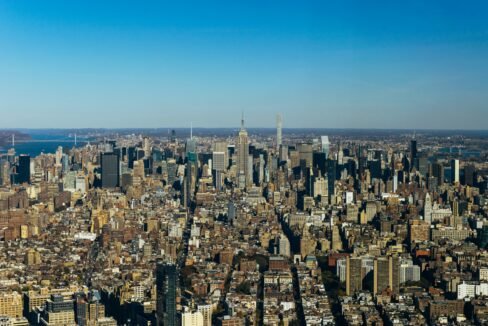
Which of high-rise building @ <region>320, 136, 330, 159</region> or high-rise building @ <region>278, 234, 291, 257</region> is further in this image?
high-rise building @ <region>320, 136, 330, 159</region>

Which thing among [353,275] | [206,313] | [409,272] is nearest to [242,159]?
[409,272]

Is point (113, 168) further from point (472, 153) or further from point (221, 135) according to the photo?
point (472, 153)

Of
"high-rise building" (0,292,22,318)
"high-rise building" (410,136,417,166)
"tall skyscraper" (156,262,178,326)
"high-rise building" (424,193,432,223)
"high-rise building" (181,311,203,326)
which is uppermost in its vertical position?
"high-rise building" (410,136,417,166)

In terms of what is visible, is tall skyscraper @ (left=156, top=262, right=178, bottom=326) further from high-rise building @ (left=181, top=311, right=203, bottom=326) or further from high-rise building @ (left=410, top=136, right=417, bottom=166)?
high-rise building @ (left=410, top=136, right=417, bottom=166)

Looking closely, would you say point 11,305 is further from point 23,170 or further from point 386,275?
point 23,170

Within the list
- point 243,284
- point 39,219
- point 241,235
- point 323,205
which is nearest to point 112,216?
point 39,219

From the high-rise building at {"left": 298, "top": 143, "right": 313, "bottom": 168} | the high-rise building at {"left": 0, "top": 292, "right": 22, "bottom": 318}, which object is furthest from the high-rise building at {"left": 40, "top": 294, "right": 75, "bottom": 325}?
the high-rise building at {"left": 298, "top": 143, "right": 313, "bottom": 168}

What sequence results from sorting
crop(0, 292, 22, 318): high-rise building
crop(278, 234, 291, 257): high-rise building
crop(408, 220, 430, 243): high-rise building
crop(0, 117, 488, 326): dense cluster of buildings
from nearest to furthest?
crop(0, 292, 22, 318): high-rise building
crop(0, 117, 488, 326): dense cluster of buildings
crop(278, 234, 291, 257): high-rise building
crop(408, 220, 430, 243): high-rise building
